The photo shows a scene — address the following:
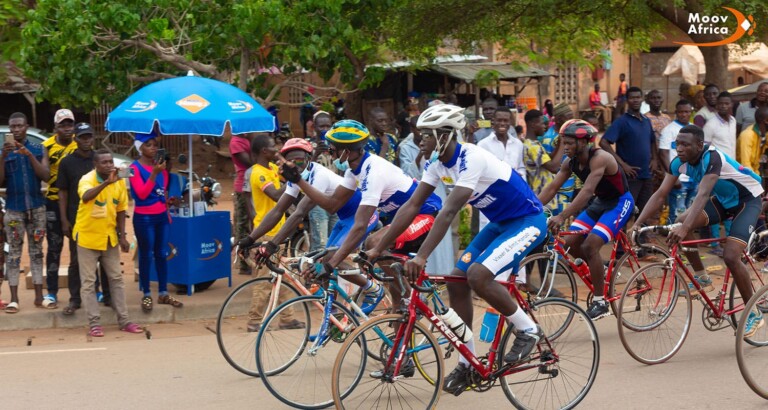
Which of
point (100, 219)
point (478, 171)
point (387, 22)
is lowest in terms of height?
point (100, 219)

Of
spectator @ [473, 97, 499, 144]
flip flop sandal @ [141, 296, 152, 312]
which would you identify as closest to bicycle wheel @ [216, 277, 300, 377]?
flip flop sandal @ [141, 296, 152, 312]

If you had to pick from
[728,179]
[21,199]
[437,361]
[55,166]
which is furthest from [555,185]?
[21,199]

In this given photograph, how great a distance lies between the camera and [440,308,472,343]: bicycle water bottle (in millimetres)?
6137

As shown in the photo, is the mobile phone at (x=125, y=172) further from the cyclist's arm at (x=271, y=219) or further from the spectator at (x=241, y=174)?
the cyclist's arm at (x=271, y=219)

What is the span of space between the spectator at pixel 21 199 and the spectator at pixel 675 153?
745cm

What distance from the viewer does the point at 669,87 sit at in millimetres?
34938

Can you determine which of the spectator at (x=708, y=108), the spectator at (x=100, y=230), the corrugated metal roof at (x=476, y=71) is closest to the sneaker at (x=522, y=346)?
the spectator at (x=100, y=230)

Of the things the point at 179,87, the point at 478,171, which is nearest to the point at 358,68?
the point at 179,87

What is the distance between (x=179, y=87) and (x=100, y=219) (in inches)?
69.4

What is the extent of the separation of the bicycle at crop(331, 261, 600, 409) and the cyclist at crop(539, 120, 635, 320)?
75.0 inches

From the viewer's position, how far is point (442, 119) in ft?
20.5

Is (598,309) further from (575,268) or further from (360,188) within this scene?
(360,188)

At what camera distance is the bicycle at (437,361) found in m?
5.93

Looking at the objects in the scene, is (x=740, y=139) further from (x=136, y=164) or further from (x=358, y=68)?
(x=136, y=164)
